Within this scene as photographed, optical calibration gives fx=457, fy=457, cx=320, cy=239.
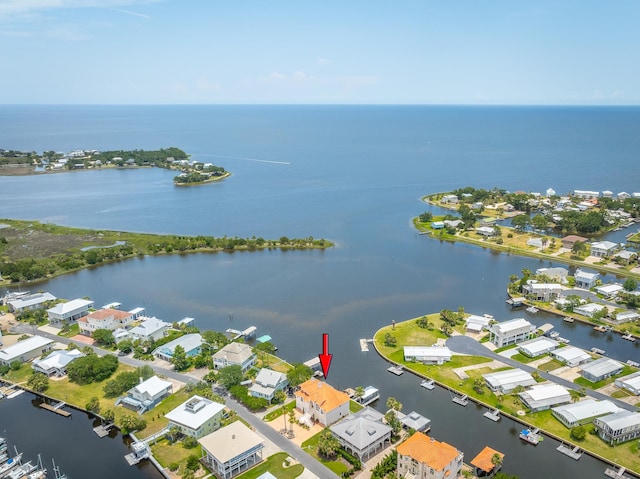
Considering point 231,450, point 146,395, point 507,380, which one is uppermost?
point 507,380

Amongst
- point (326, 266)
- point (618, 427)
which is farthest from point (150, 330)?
point (618, 427)

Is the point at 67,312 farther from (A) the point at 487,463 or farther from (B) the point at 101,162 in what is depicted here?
(B) the point at 101,162

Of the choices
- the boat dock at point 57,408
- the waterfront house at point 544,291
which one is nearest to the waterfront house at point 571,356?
the waterfront house at point 544,291

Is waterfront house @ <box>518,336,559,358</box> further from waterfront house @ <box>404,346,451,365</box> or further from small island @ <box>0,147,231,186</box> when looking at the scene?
small island @ <box>0,147,231,186</box>

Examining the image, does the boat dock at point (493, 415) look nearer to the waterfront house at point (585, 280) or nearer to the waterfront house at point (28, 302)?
the waterfront house at point (585, 280)

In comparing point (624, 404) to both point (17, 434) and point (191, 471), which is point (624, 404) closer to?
point (191, 471)

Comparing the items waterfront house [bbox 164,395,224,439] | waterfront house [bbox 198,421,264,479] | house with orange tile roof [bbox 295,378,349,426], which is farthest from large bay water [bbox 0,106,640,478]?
waterfront house [bbox 198,421,264,479]
